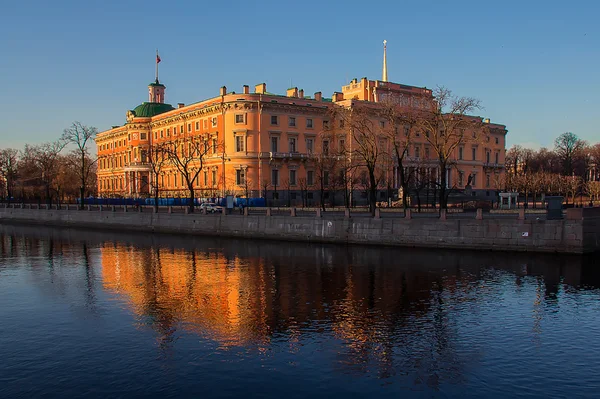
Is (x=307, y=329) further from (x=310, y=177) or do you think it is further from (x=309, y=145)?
(x=309, y=145)

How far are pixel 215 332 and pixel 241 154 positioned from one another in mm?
65135

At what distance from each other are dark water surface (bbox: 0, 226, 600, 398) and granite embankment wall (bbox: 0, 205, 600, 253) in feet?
4.64

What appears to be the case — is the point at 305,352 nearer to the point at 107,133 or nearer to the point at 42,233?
the point at 42,233

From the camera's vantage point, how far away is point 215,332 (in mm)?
16797

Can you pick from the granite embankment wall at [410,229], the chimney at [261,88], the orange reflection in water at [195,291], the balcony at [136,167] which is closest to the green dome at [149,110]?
the balcony at [136,167]

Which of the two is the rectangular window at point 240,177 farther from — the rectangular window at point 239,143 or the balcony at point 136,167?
the balcony at point 136,167

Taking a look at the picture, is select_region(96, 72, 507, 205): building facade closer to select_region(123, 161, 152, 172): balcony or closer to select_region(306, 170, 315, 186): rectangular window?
select_region(306, 170, 315, 186): rectangular window

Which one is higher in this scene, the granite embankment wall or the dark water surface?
the granite embankment wall

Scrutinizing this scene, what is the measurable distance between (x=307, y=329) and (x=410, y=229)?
22.2 metres

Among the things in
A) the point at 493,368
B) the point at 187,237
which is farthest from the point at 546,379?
the point at 187,237

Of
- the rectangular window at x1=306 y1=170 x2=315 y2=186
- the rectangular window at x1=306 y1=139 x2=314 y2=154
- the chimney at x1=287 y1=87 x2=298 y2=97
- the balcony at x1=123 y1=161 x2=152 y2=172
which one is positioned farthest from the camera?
the balcony at x1=123 y1=161 x2=152 y2=172

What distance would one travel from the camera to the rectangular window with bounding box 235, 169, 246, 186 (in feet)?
266

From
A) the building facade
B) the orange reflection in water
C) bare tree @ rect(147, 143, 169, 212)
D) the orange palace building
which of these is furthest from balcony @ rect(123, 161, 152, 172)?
the orange reflection in water

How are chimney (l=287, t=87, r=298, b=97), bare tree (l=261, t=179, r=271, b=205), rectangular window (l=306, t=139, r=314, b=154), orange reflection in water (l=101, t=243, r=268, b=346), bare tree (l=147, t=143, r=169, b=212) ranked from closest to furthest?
orange reflection in water (l=101, t=243, r=268, b=346) → bare tree (l=147, t=143, r=169, b=212) → bare tree (l=261, t=179, r=271, b=205) → rectangular window (l=306, t=139, r=314, b=154) → chimney (l=287, t=87, r=298, b=97)
